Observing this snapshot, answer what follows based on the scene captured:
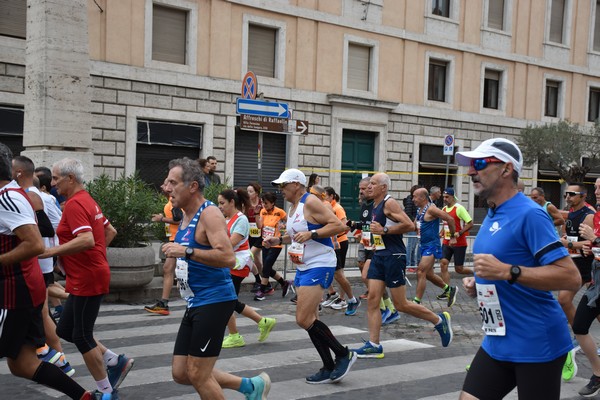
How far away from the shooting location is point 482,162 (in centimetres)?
358

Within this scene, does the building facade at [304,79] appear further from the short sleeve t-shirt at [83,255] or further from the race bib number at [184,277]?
the race bib number at [184,277]

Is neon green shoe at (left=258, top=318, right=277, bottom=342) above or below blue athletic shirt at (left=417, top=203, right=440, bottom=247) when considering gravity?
below

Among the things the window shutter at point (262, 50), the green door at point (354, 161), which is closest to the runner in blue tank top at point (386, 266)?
the window shutter at point (262, 50)

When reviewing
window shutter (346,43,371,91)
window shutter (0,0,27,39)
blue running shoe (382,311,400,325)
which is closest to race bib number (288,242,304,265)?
blue running shoe (382,311,400,325)

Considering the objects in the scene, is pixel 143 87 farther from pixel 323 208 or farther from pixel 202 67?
pixel 323 208

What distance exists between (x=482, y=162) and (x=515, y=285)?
25.0 inches

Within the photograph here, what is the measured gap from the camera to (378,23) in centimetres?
2512

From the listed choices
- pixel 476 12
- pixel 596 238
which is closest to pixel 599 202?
pixel 596 238

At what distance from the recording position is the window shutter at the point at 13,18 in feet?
57.0

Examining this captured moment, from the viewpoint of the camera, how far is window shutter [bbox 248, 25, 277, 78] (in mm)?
22281

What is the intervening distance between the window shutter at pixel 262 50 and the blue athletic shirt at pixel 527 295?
1923cm

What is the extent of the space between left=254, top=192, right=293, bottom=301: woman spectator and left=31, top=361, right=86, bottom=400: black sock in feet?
22.3

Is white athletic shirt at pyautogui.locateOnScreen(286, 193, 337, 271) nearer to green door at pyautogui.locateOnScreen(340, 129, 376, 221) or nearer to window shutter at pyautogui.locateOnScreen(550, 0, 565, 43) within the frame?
green door at pyautogui.locateOnScreen(340, 129, 376, 221)

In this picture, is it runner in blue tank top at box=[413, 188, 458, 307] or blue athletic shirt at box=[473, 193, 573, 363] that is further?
runner in blue tank top at box=[413, 188, 458, 307]
